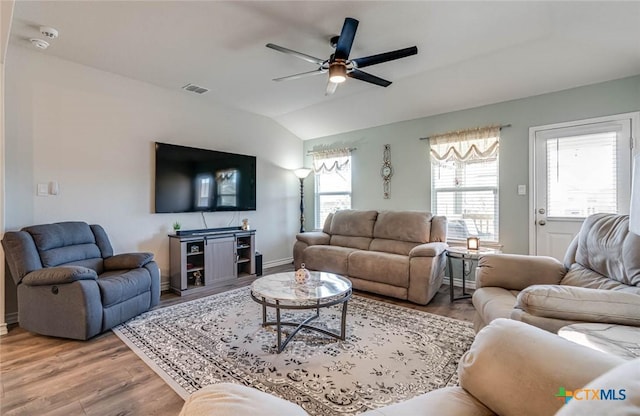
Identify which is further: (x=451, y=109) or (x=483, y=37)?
(x=451, y=109)

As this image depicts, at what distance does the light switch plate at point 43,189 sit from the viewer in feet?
10.2

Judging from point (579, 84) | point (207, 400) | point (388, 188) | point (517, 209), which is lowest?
point (207, 400)

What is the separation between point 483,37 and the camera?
113 inches

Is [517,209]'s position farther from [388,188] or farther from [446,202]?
[388,188]

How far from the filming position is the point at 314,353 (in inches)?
90.1

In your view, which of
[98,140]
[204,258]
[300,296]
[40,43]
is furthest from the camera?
[204,258]

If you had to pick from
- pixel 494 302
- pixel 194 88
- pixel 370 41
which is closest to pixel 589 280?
pixel 494 302

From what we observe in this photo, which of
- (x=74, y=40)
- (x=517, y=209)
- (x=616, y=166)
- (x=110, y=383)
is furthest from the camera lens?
(x=517, y=209)

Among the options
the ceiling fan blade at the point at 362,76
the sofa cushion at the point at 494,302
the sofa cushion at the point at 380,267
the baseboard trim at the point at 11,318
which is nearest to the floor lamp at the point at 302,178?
the sofa cushion at the point at 380,267

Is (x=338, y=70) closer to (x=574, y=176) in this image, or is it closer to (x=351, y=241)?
(x=351, y=241)

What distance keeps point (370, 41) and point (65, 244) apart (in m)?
3.63

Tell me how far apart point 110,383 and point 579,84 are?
16.6 feet

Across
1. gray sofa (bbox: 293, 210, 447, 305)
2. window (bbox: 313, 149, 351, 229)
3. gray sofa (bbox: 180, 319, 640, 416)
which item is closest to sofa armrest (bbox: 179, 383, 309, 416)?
gray sofa (bbox: 180, 319, 640, 416)

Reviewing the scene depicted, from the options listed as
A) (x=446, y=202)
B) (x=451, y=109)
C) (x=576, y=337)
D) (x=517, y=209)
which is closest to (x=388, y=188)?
(x=446, y=202)
